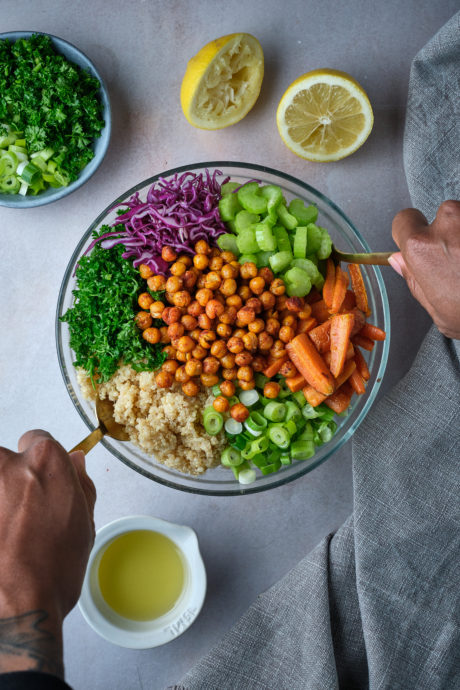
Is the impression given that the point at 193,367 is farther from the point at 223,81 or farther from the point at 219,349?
the point at 223,81

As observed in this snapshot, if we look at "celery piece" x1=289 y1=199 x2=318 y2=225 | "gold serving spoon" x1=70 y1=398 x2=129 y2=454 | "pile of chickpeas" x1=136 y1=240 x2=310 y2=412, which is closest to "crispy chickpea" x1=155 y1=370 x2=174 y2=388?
"pile of chickpeas" x1=136 y1=240 x2=310 y2=412

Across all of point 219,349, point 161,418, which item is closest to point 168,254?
point 219,349

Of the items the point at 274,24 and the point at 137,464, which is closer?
the point at 137,464

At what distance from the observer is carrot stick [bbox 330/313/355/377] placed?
2.20 m

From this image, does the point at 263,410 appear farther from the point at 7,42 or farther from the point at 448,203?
the point at 7,42

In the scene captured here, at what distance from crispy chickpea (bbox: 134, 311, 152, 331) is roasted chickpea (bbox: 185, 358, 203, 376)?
209mm

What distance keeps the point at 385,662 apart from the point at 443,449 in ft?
2.77

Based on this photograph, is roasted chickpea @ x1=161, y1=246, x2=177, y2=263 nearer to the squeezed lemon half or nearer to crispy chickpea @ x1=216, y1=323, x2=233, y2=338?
crispy chickpea @ x1=216, y1=323, x2=233, y2=338

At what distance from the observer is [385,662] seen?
232 centimetres

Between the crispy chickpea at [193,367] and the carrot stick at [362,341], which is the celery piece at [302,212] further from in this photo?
the crispy chickpea at [193,367]

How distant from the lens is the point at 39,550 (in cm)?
155

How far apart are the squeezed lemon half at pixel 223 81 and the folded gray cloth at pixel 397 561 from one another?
691 mm

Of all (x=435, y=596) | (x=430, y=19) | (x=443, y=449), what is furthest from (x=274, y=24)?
(x=435, y=596)

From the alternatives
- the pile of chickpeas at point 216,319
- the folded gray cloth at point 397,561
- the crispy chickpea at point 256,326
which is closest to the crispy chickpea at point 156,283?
the pile of chickpeas at point 216,319
